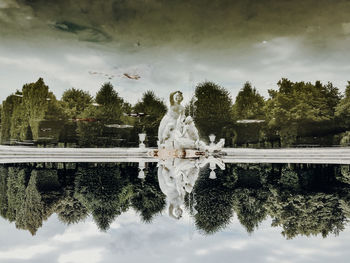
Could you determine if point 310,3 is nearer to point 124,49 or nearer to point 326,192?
point 124,49

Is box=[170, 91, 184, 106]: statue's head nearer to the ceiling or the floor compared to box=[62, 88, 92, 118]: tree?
nearer to the floor

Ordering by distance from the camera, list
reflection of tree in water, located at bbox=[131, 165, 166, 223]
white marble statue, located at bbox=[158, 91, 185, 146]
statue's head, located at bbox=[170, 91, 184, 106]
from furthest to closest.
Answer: white marble statue, located at bbox=[158, 91, 185, 146] → statue's head, located at bbox=[170, 91, 184, 106] → reflection of tree in water, located at bbox=[131, 165, 166, 223]

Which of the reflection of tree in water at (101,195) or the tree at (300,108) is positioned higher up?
the tree at (300,108)

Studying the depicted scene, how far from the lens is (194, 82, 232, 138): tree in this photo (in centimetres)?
1332

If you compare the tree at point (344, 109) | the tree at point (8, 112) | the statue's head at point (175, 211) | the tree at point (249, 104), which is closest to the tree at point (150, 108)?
the tree at point (249, 104)

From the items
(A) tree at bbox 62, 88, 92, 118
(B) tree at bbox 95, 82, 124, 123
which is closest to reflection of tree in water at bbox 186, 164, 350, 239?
(B) tree at bbox 95, 82, 124, 123

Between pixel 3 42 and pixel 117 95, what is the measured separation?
482 cm

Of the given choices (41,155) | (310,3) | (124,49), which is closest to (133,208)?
(41,155)

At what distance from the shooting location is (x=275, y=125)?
1288 cm

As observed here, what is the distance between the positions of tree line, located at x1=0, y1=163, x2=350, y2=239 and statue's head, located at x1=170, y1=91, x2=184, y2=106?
325cm

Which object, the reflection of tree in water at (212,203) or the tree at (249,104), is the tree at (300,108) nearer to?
the tree at (249,104)

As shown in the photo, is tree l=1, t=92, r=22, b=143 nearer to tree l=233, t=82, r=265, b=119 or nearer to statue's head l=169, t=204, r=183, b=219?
tree l=233, t=82, r=265, b=119

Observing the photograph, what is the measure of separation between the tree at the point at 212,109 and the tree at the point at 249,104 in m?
0.40

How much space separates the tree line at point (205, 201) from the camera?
305 centimetres
